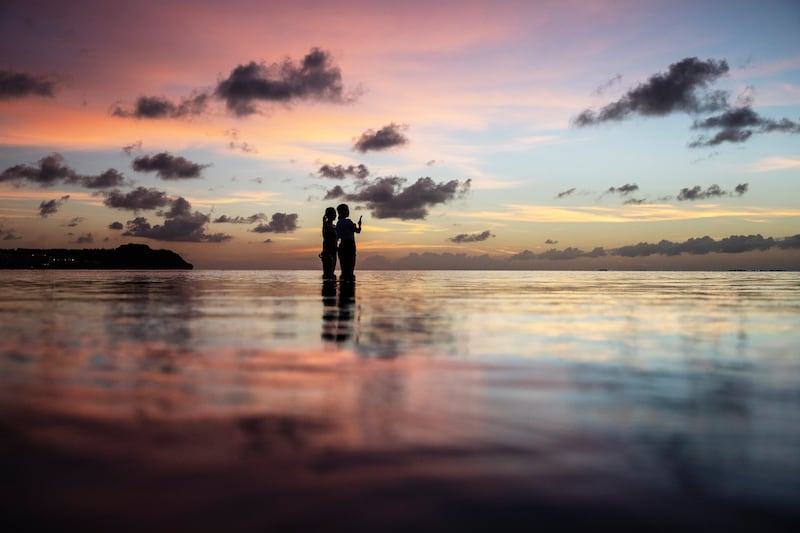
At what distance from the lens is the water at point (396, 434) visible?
1.94 metres

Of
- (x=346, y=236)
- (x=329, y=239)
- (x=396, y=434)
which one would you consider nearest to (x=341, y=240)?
(x=346, y=236)

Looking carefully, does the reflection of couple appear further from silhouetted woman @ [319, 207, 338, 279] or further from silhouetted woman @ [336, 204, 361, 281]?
silhouetted woman @ [319, 207, 338, 279]

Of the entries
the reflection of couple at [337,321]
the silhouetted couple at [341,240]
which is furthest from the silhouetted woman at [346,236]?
the reflection of couple at [337,321]

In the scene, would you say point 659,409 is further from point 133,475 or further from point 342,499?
point 133,475

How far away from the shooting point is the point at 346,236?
22281mm

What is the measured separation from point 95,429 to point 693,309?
35.9 feet

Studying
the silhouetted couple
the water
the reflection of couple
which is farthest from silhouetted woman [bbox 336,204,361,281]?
the water

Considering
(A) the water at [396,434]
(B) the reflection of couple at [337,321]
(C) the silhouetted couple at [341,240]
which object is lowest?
(B) the reflection of couple at [337,321]

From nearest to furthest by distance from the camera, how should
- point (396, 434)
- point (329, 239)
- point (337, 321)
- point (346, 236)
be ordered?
point (396, 434) → point (337, 321) → point (346, 236) → point (329, 239)

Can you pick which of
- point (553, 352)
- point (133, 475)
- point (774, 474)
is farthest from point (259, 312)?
point (774, 474)

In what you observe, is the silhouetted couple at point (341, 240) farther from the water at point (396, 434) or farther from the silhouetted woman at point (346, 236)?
the water at point (396, 434)

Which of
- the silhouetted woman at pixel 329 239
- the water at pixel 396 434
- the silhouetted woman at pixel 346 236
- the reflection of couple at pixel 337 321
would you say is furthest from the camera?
the silhouetted woman at pixel 329 239

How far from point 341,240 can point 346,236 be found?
47cm

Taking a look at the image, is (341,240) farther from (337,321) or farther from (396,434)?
(396,434)
